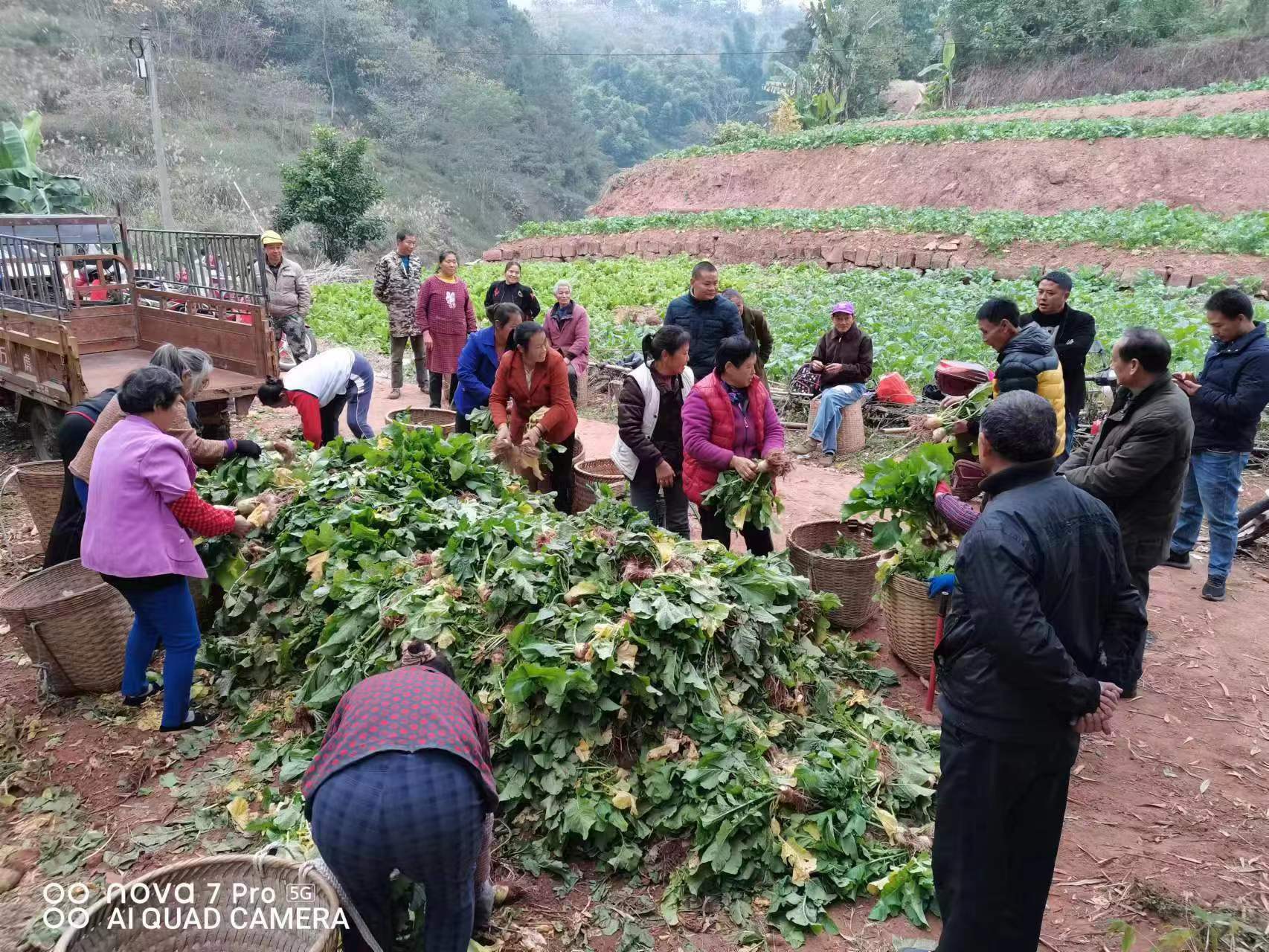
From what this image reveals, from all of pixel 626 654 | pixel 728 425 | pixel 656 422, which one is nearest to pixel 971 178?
pixel 656 422

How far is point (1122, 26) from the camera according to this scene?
132 ft

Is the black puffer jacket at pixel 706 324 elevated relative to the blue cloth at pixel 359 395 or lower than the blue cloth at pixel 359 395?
elevated

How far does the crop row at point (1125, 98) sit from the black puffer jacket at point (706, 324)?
34586 mm

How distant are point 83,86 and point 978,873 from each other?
53.9 m

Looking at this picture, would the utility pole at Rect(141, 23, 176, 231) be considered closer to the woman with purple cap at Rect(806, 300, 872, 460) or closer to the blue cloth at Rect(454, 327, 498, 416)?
the blue cloth at Rect(454, 327, 498, 416)

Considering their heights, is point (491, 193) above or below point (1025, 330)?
above

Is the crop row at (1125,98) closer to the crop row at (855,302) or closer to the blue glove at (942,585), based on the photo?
the crop row at (855,302)

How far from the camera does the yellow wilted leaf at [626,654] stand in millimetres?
3516

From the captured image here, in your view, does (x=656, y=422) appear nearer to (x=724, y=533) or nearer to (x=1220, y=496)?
(x=724, y=533)

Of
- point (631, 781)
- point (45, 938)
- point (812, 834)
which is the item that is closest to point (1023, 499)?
point (812, 834)

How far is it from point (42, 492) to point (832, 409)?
273 inches

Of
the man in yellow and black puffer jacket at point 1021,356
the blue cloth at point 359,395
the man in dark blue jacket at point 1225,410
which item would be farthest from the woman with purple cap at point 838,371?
the blue cloth at point 359,395

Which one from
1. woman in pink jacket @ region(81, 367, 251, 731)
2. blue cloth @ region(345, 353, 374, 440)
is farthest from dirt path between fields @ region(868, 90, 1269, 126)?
woman in pink jacket @ region(81, 367, 251, 731)

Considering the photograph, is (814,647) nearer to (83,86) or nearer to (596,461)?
(596,461)
